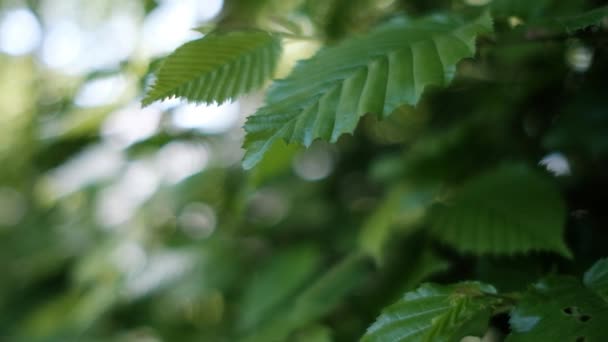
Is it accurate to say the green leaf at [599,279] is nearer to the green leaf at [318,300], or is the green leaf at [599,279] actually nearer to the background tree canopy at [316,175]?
the background tree canopy at [316,175]

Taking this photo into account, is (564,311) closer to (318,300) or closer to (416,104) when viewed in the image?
(416,104)

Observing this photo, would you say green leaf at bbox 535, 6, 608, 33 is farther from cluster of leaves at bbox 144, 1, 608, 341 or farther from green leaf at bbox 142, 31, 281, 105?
green leaf at bbox 142, 31, 281, 105

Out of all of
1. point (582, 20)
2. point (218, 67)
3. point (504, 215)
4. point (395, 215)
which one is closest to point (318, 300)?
point (395, 215)

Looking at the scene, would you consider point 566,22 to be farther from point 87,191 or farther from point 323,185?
point 87,191

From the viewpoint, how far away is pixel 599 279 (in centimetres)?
65

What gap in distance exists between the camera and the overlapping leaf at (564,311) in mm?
590

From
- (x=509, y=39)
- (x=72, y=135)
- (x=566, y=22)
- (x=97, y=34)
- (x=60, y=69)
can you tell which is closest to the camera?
(x=566, y=22)

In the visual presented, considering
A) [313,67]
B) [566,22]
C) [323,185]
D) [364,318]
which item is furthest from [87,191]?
[566,22]

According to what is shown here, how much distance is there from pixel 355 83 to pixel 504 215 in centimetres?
38

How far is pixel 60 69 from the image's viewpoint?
5.12 ft

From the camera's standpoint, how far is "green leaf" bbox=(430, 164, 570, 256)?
0.86 meters

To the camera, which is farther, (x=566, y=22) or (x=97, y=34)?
(x=97, y=34)

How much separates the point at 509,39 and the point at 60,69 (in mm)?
1126

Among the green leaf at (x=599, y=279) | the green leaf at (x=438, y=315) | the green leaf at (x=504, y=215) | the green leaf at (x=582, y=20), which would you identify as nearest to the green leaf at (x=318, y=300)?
the green leaf at (x=504, y=215)
